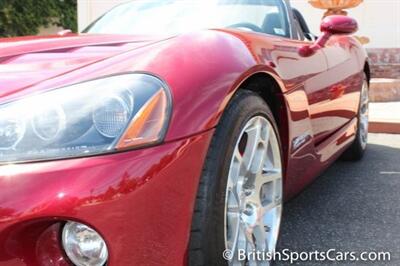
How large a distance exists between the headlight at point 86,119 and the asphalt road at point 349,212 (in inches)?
43.2

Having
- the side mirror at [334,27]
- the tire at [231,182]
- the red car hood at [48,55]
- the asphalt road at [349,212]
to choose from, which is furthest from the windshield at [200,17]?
the asphalt road at [349,212]

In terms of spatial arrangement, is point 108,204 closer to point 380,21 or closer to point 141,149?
point 141,149

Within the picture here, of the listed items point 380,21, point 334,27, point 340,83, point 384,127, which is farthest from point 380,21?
point 334,27

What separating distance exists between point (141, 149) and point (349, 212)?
184cm

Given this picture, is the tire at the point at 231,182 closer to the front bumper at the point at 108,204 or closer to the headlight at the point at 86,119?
the front bumper at the point at 108,204

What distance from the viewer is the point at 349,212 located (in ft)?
9.68

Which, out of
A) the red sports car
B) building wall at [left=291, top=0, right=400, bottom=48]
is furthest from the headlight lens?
building wall at [left=291, top=0, right=400, bottom=48]

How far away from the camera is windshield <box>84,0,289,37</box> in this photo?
281 centimetres

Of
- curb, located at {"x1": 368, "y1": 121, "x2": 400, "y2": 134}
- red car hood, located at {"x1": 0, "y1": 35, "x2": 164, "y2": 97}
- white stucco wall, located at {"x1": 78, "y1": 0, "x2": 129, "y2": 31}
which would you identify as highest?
red car hood, located at {"x1": 0, "y1": 35, "x2": 164, "y2": 97}

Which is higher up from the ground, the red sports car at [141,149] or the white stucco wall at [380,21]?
the red sports car at [141,149]

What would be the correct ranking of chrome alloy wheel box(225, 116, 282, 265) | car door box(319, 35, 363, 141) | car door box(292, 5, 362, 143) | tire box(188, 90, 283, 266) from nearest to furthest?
tire box(188, 90, 283, 266) < chrome alloy wheel box(225, 116, 282, 265) < car door box(292, 5, 362, 143) < car door box(319, 35, 363, 141)

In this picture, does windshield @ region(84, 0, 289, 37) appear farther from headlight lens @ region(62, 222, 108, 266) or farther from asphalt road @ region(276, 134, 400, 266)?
headlight lens @ region(62, 222, 108, 266)

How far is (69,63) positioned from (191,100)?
0.46m

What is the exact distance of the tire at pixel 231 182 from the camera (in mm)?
1592
